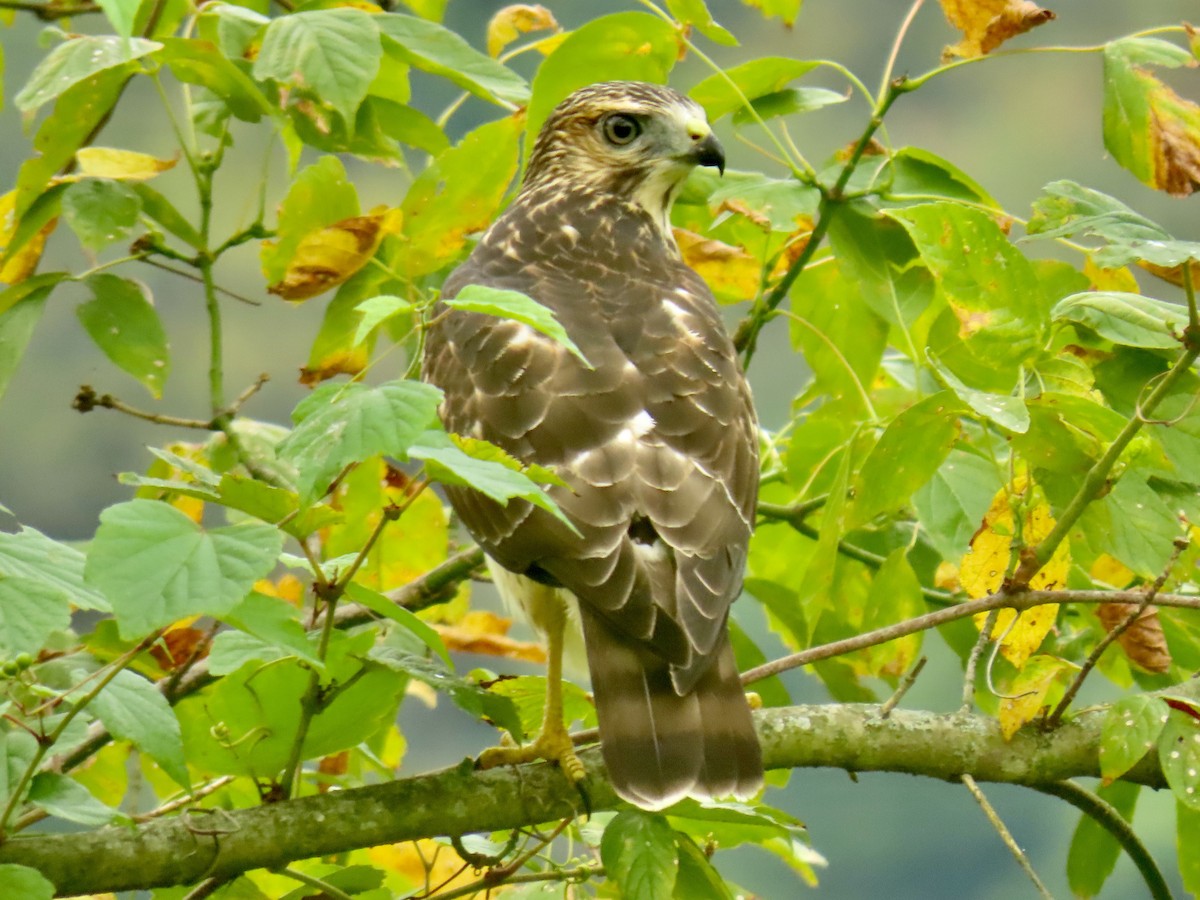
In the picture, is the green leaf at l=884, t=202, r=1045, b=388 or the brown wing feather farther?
the brown wing feather

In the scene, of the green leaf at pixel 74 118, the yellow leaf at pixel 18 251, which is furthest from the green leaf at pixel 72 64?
the yellow leaf at pixel 18 251

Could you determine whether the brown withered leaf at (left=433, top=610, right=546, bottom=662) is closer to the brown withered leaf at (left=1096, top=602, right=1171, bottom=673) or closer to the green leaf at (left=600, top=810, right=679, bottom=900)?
the green leaf at (left=600, top=810, right=679, bottom=900)

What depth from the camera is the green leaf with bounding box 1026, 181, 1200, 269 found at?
1.42 metres

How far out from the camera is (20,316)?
75.0 inches

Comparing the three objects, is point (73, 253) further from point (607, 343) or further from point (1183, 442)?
point (1183, 442)

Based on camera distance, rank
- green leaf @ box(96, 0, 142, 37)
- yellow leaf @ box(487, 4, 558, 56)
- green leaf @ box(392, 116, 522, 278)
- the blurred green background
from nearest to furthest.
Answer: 1. green leaf @ box(96, 0, 142, 37)
2. green leaf @ box(392, 116, 522, 278)
3. yellow leaf @ box(487, 4, 558, 56)
4. the blurred green background

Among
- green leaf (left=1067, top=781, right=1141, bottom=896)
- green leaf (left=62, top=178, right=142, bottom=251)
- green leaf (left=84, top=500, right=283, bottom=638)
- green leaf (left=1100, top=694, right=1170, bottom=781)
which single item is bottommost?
green leaf (left=1067, top=781, right=1141, bottom=896)

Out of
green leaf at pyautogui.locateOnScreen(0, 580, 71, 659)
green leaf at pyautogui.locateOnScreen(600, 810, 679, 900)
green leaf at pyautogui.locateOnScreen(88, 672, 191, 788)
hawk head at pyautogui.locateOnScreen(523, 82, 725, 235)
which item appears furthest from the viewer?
hawk head at pyautogui.locateOnScreen(523, 82, 725, 235)

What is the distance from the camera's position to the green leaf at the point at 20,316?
1.86m

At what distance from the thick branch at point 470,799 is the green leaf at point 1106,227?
51 centimetres

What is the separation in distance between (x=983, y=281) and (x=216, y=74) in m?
0.93

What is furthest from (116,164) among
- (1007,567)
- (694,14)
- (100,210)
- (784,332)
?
(784,332)

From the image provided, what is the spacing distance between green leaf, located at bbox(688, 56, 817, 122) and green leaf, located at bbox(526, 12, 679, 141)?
3.3 inches

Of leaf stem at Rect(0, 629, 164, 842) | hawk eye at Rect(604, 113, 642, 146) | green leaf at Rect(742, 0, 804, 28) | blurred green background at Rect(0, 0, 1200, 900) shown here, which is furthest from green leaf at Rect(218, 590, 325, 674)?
A: blurred green background at Rect(0, 0, 1200, 900)
